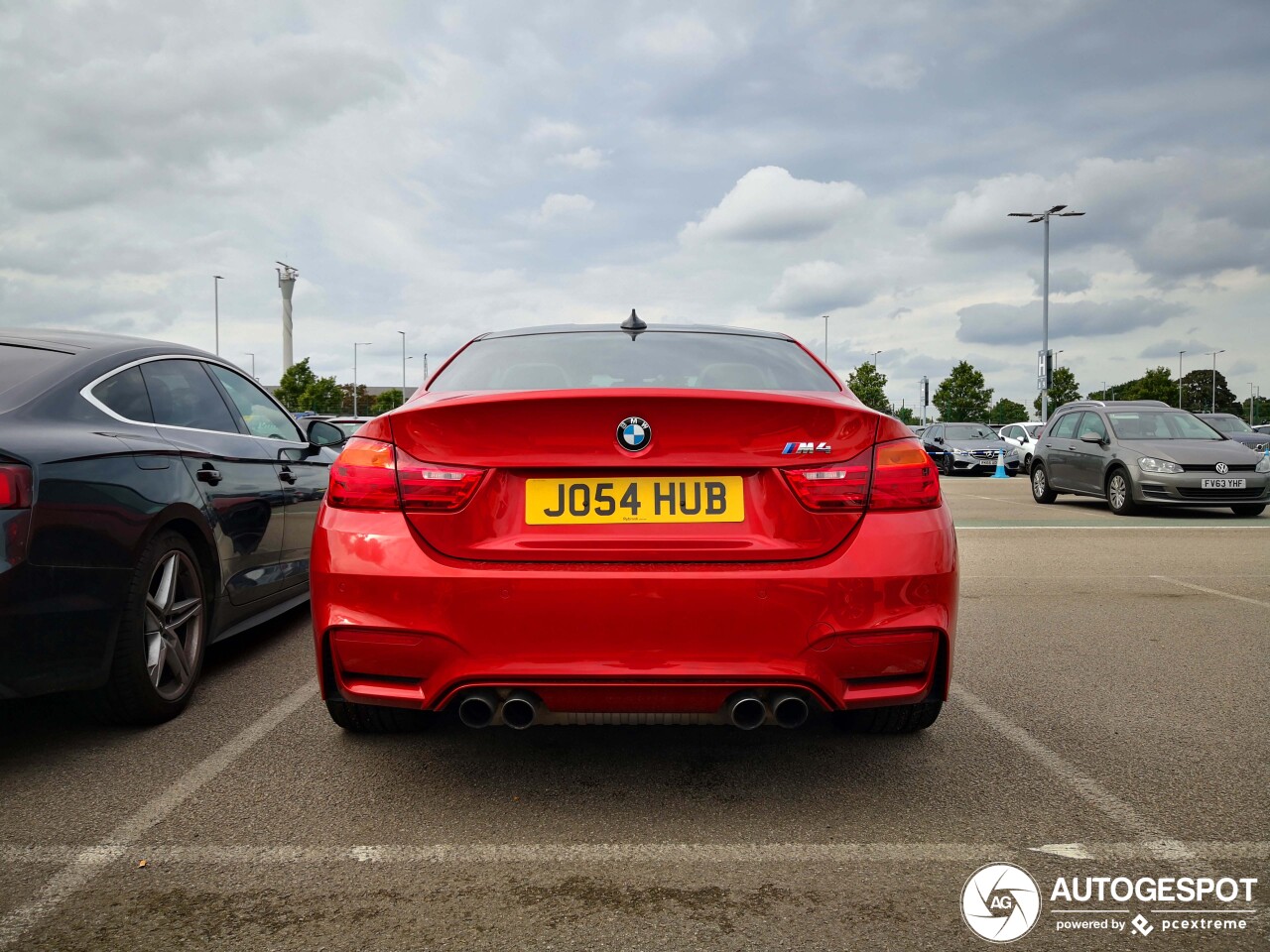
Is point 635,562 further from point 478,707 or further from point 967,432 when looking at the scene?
point 967,432

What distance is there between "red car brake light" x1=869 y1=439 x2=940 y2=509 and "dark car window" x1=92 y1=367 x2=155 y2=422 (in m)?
2.74

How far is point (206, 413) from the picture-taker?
4543mm

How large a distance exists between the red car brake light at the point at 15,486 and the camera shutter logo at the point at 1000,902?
276cm

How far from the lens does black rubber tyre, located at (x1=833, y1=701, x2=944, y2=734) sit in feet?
10.0

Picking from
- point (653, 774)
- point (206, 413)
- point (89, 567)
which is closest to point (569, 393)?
point (653, 774)

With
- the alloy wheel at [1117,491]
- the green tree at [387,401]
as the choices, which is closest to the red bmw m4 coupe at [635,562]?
the alloy wheel at [1117,491]

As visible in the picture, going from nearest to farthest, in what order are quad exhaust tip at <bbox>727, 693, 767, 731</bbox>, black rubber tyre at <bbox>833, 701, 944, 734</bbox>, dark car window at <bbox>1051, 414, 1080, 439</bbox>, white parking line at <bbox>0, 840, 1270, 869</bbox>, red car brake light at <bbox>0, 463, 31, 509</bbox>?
white parking line at <bbox>0, 840, 1270, 869</bbox> → quad exhaust tip at <bbox>727, 693, 767, 731</bbox> → red car brake light at <bbox>0, 463, 31, 509</bbox> → black rubber tyre at <bbox>833, 701, 944, 734</bbox> → dark car window at <bbox>1051, 414, 1080, 439</bbox>

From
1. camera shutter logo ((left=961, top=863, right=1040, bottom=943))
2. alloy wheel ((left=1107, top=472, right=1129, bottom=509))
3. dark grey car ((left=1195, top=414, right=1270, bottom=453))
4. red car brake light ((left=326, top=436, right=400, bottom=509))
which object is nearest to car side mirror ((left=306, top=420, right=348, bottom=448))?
red car brake light ((left=326, top=436, right=400, bottom=509))

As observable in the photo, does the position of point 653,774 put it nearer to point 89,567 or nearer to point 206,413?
point 89,567

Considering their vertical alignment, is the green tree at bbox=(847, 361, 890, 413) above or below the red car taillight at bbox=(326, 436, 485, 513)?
above

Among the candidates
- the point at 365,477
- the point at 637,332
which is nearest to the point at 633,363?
the point at 637,332

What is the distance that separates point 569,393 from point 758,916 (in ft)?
4.48

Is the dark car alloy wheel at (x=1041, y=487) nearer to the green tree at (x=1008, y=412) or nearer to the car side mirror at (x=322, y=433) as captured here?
the car side mirror at (x=322, y=433)

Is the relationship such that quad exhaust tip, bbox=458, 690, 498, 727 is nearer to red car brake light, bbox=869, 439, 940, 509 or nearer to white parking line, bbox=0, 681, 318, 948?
white parking line, bbox=0, 681, 318, 948
